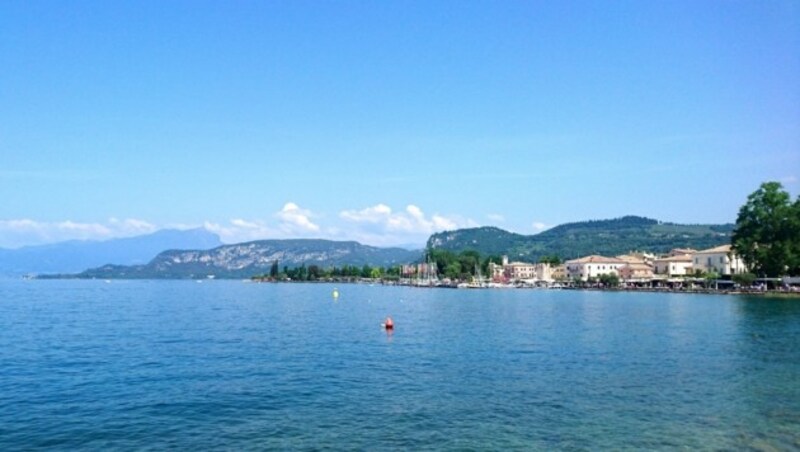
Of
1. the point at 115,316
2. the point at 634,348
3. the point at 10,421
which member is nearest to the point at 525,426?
the point at 10,421

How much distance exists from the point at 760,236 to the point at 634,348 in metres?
89.3

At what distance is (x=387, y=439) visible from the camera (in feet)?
72.3

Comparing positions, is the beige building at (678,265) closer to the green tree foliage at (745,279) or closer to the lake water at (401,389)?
the green tree foliage at (745,279)

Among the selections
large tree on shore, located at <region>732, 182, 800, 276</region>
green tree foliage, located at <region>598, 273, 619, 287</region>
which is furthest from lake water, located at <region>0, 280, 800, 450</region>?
green tree foliage, located at <region>598, 273, 619, 287</region>

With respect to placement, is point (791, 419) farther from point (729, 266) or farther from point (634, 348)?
point (729, 266)

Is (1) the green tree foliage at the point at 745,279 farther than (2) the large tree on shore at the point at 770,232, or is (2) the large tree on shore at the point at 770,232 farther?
(1) the green tree foliage at the point at 745,279

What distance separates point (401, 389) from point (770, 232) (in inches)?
4404

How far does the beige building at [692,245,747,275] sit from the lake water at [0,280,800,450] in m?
116

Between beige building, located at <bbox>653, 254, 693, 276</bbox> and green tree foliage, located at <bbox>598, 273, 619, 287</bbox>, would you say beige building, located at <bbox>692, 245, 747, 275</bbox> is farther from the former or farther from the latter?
green tree foliage, located at <bbox>598, 273, 619, 287</bbox>

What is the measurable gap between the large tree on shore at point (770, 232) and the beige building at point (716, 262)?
40745mm

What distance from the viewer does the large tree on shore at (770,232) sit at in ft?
379

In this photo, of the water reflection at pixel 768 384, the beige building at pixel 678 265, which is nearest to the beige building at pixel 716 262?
the beige building at pixel 678 265

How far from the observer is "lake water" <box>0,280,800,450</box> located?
2228 cm

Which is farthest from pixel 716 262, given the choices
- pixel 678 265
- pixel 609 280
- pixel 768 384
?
pixel 768 384
